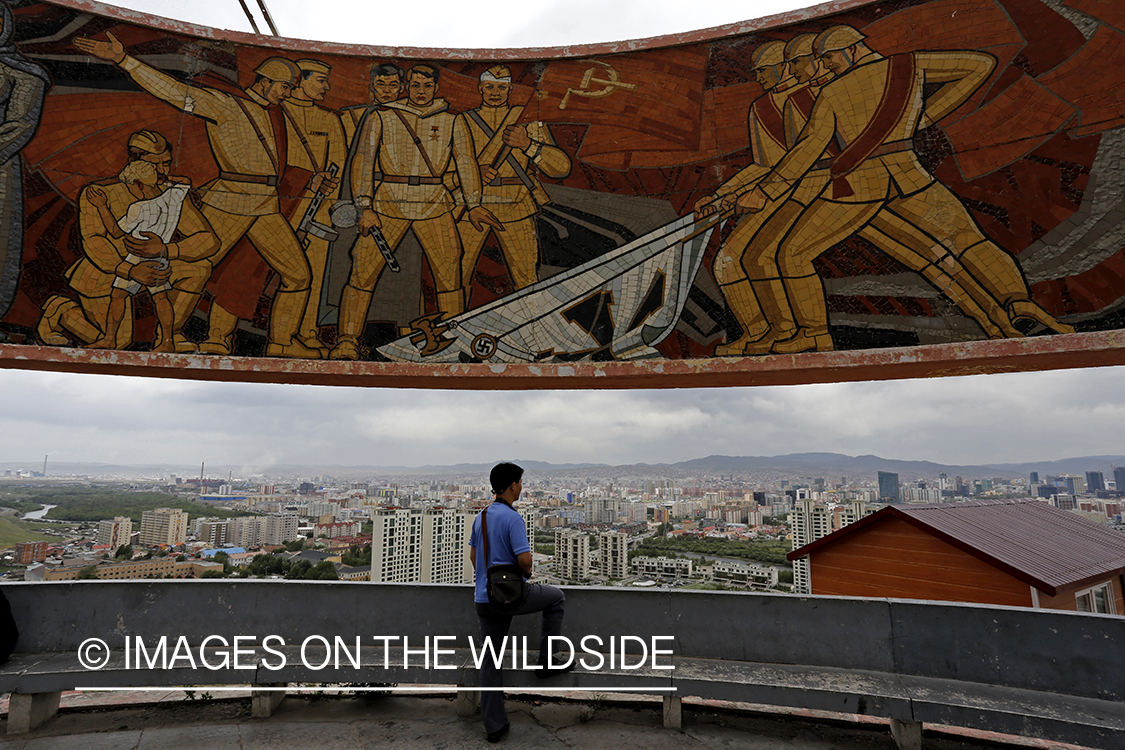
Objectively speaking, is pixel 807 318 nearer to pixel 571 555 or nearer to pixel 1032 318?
pixel 1032 318

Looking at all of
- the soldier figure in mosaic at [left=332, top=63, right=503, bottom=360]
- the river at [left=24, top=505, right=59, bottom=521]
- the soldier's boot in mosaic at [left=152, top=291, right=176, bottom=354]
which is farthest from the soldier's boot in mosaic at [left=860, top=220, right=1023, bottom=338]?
the river at [left=24, top=505, right=59, bottom=521]

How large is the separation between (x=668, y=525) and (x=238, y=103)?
6844 millimetres

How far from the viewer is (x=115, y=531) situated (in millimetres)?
6629

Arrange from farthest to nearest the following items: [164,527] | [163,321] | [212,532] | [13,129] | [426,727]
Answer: [212,532] → [164,527] → [13,129] → [163,321] → [426,727]

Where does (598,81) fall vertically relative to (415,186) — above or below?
above

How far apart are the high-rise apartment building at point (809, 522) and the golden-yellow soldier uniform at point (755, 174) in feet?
8.08

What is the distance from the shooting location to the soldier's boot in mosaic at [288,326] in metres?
6.21

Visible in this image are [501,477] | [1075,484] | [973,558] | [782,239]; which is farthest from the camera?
[1075,484]

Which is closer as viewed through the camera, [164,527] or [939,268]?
[939,268]

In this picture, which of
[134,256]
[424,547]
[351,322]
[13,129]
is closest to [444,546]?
[424,547]

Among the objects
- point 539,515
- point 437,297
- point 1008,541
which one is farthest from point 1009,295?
point 437,297

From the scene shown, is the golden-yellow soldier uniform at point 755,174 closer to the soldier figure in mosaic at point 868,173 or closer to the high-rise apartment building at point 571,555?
the soldier figure in mosaic at point 868,173

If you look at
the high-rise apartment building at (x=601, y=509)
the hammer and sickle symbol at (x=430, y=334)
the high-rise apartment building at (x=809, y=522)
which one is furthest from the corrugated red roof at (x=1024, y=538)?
the hammer and sickle symbol at (x=430, y=334)

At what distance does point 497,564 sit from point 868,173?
17.1 ft
